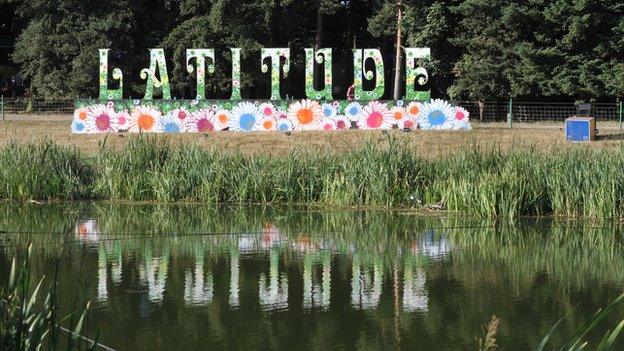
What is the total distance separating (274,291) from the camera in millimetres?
12359


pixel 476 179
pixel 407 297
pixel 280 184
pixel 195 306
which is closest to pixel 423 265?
pixel 407 297

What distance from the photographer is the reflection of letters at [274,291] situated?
1163 centimetres

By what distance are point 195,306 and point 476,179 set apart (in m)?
8.78

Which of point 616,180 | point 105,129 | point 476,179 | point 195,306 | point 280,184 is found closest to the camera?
point 195,306

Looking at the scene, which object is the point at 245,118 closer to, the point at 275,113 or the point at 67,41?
the point at 275,113

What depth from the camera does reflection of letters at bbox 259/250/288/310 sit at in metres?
11.6

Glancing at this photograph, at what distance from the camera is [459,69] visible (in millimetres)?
39125

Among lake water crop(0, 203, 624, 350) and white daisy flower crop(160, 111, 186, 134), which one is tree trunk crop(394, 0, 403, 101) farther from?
lake water crop(0, 203, 624, 350)

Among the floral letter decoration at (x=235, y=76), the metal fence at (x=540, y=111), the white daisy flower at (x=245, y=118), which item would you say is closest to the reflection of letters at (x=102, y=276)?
the white daisy flower at (x=245, y=118)

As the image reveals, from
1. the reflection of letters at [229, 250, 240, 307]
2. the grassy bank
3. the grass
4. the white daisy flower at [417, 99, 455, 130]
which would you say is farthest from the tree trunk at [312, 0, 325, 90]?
the grass

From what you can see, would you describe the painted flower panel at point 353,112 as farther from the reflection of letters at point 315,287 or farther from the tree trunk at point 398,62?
the reflection of letters at point 315,287

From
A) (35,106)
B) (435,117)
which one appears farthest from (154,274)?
(35,106)

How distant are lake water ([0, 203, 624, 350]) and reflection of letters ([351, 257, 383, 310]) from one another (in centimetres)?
2

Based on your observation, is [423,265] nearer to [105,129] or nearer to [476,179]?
[476,179]
